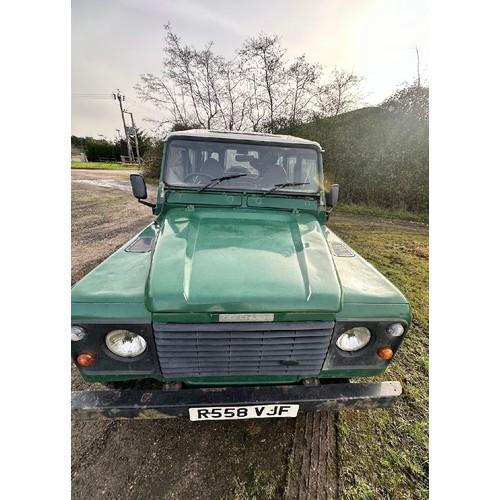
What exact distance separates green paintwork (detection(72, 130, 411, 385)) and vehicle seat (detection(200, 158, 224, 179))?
2.15 ft

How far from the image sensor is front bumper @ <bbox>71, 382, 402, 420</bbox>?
1.75 m

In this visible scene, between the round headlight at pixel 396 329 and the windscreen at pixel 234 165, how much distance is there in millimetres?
1643

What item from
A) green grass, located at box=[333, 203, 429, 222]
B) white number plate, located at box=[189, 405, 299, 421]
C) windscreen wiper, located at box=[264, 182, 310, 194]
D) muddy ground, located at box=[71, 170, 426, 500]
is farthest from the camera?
Result: green grass, located at box=[333, 203, 429, 222]

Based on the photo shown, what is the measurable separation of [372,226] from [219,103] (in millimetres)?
13042

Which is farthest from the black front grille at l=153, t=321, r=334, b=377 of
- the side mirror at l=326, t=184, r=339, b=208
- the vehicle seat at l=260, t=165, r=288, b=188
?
the side mirror at l=326, t=184, r=339, b=208

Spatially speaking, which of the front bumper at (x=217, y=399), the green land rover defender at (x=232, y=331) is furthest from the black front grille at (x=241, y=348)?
the front bumper at (x=217, y=399)

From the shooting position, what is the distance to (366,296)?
1.89 metres

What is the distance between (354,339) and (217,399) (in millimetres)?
1007

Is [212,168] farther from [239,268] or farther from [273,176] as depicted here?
[239,268]

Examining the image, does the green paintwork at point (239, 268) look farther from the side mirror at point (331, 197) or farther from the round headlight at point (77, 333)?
the side mirror at point (331, 197)

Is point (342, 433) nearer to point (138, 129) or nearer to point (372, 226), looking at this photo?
point (372, 226)

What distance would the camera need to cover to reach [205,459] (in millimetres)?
2104

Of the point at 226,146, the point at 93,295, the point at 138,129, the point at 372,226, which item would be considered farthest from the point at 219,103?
the point at 138,129

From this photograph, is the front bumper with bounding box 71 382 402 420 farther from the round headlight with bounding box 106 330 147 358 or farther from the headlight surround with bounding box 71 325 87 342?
the headlight surround with bounding box 71 325 87 342
